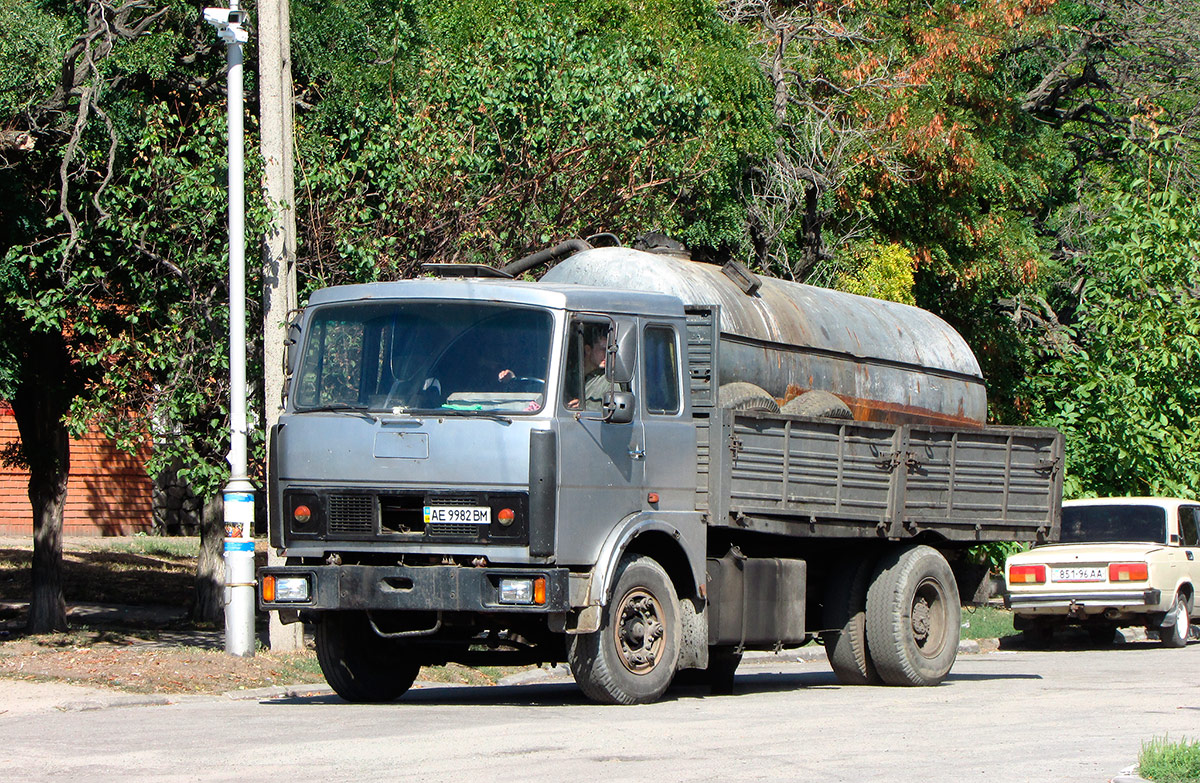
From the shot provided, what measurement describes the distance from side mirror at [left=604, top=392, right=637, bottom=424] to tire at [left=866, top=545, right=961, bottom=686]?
3689 millimetres

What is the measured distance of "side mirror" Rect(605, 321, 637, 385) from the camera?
33.9 ft

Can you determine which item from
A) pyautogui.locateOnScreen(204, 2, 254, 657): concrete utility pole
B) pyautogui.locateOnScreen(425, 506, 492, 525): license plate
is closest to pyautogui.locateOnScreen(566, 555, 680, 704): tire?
pyautogui.locateOnScreen(425, 506, 492, 525): license plate

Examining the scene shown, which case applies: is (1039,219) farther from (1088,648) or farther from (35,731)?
(35,731)

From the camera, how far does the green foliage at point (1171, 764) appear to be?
712 cm

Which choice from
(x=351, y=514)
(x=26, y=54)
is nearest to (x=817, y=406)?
(x=351, y=514)

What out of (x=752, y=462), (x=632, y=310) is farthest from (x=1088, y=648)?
(x=632, y=310)

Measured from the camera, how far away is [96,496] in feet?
109

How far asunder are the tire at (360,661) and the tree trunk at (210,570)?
773 cm

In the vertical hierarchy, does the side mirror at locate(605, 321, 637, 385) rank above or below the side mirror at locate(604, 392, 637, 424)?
above

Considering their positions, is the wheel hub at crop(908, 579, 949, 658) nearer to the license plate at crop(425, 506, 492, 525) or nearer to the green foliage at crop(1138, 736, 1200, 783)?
the license plate at crop(425, 506, 492, 525)

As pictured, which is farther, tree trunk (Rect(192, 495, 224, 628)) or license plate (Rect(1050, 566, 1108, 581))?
license plate (Rect(1050, 566, 1108, 581))

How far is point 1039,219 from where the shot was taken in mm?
28750

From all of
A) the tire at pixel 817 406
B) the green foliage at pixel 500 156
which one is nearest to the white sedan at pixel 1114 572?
the green foliage at pixel 500 156

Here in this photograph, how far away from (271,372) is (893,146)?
11.2 meters
